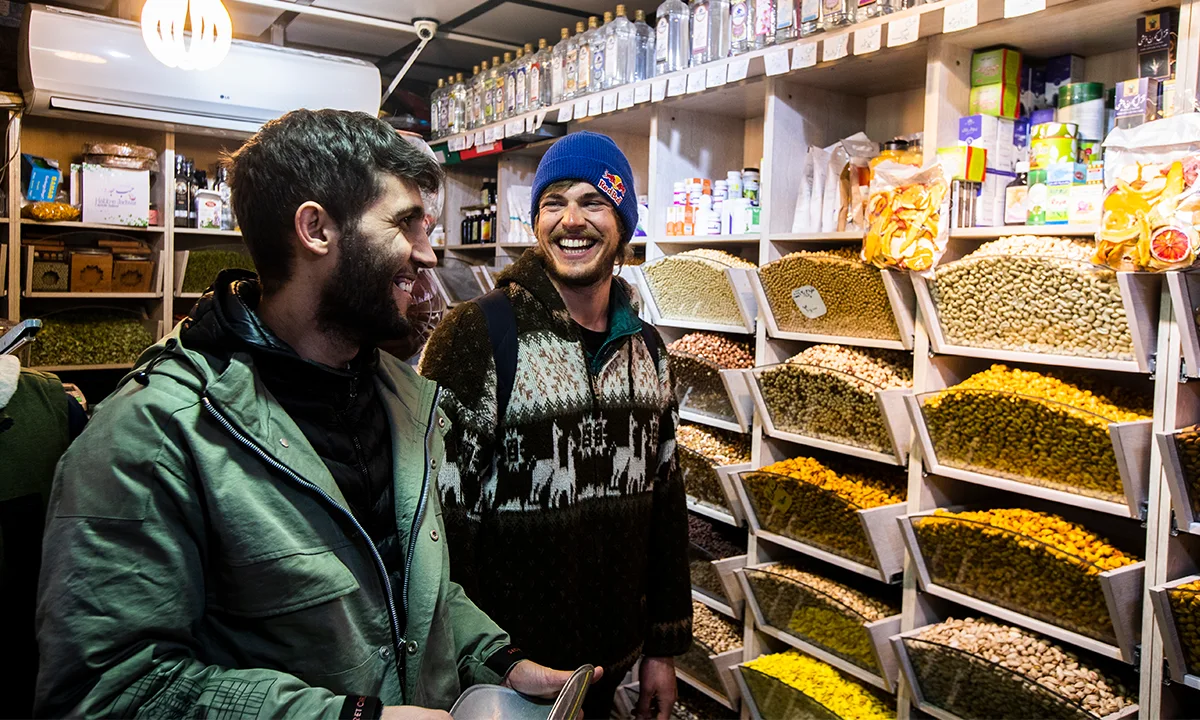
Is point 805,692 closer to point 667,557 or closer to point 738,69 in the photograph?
point 667,557

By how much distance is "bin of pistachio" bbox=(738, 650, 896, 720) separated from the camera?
9.01ft

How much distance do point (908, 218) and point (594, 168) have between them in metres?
0.90

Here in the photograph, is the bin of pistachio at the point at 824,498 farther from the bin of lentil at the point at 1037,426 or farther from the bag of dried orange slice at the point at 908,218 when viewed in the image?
the bag of dried orange slice at the point at 908,218

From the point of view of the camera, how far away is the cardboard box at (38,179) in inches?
180

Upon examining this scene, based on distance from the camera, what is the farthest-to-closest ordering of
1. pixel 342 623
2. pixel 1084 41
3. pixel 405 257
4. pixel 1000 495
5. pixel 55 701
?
Answer: pixel 1000 495
pixel 1084 41
pixel 405 257
pixel 342 623
pixel 55 701

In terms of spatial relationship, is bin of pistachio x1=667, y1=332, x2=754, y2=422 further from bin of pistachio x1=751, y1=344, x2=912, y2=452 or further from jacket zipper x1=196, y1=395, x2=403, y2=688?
jacket zipper x1=196, y1=395, x2=403, y2=688

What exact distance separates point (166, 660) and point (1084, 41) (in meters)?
2.54

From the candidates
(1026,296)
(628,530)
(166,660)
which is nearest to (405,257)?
(166,660)

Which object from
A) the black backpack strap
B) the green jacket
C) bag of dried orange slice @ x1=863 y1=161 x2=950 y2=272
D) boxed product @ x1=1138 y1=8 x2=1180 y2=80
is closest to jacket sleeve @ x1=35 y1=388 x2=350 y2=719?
the green jacket

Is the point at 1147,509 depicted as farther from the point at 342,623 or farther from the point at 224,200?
the point at 224,200

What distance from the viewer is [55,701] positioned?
0.96 meters

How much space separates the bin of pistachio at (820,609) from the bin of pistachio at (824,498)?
5.4 inches

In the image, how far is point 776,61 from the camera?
2.86m

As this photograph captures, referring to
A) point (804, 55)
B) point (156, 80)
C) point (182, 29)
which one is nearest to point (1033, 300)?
point (804, 55)
